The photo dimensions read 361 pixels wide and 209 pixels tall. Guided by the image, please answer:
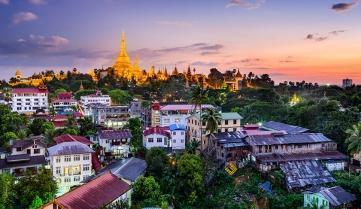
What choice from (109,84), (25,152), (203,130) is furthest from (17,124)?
(109,84)

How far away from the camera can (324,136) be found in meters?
47.5

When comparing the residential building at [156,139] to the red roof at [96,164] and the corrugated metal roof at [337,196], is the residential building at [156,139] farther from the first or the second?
the corrugated metal roof at [337,196]

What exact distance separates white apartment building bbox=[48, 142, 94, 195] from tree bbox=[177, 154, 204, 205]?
41.1 feet

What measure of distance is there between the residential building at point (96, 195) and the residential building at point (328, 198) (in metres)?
16.7

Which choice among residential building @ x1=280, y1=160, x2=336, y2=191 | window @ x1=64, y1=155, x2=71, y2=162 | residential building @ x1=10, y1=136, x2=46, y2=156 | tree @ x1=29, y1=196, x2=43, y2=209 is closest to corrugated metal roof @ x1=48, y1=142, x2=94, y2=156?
window @ x1=64, y1=155, x2=71, y2=162

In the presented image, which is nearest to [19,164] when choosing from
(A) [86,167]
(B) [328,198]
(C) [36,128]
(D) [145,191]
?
(A) [86,167]

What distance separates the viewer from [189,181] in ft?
125

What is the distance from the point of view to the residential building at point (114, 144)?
54156 mm

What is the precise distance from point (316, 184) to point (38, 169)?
2992 centimetres

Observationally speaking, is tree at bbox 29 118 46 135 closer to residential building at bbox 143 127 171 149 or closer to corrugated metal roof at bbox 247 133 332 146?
residential building at bbox 143 127 171 149

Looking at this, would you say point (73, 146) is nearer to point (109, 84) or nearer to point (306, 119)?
point (306, 119)

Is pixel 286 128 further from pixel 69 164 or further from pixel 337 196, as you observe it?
pixel 69 164

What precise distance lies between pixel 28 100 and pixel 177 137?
50.5 meters

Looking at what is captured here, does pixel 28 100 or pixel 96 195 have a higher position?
pixel 28 100
